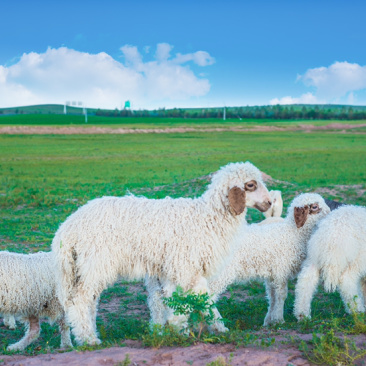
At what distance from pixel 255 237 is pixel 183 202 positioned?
→ 2.00 metres

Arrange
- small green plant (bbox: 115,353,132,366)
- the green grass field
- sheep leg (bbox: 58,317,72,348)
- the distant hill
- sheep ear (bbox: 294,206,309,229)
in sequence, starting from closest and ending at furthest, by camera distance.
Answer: small green plant (bbox: 115,353,132,366)
sheep leg (bbox: 58,317,72,348)
the green grass field
sheep ear (bbox: 294,206,309,229)
the distant hill

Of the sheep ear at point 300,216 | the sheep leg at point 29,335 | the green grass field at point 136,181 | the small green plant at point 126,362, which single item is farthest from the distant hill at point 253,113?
the small green plant at point 126,362

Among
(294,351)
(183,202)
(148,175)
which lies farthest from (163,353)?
(148,175)

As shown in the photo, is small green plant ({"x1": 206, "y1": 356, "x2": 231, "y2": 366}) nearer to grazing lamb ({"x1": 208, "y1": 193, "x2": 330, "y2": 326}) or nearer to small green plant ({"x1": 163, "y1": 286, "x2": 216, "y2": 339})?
small green plant ({"x1": 163, "y1": 286, "x2": 216, "y2": 339})

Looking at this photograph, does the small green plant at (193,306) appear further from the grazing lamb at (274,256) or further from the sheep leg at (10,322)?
the sheep leg at (10,322)

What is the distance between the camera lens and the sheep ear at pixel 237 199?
22.6ft

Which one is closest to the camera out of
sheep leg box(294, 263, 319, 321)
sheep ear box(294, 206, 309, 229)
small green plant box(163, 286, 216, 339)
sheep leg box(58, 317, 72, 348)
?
small green plant box(163, 286, 216, 339)

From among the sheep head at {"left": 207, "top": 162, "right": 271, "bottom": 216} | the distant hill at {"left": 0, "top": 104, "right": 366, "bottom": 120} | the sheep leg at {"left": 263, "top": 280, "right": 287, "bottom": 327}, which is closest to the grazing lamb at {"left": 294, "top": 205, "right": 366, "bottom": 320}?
the sheep leg at {"left": 263, "top": 280, "right": 287, "bottom": 327}

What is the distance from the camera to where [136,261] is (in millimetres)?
6883

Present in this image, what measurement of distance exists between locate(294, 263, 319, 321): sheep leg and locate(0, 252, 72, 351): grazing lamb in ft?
12.3

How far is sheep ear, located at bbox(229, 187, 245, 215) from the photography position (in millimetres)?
6895

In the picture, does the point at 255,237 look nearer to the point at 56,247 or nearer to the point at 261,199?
the point at 261,199

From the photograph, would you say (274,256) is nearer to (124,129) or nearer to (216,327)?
(216,327)

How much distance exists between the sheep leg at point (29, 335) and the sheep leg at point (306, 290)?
426cm
